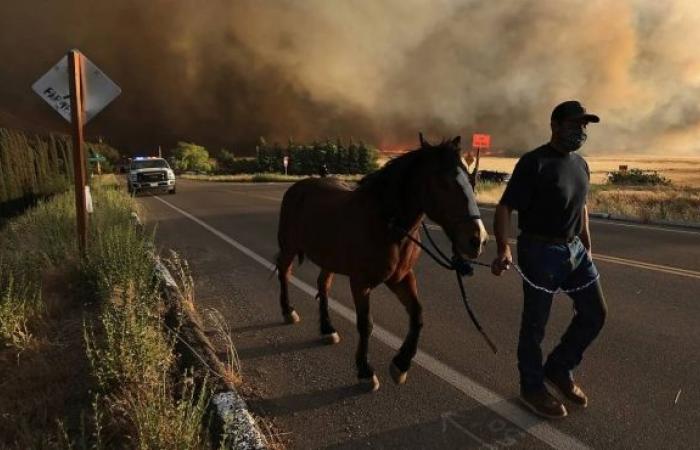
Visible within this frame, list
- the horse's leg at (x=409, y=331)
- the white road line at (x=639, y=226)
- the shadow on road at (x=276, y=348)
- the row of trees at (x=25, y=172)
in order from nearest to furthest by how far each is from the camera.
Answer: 1. the horse's leg at (x=409, y=331)
2. the shadow on road at (x=276, y=348)
3. the white road line at (x=639, y=226)
4. the row of trees at (x=25, y=172)

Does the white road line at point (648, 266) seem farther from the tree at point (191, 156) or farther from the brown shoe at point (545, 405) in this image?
the tree at point (191, 156)

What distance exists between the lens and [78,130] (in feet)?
21.0

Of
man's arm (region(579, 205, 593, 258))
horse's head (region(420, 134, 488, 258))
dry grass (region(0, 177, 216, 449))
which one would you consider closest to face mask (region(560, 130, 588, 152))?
man's arm (region(579, 205, 593, 258))

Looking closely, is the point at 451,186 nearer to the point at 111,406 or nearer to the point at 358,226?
the point at 358,226

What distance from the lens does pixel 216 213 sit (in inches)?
645

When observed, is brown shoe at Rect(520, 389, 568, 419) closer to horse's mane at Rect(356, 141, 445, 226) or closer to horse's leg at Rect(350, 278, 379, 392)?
horse's leg at Rect(350, 278, 379, 392)

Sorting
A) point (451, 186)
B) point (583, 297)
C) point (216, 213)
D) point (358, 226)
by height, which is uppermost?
point (451, 186)

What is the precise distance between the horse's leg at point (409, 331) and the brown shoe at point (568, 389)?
0.93 metres

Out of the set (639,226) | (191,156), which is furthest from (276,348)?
(191,156)

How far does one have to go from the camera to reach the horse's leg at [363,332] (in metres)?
3.79

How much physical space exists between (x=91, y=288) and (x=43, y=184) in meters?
12.6

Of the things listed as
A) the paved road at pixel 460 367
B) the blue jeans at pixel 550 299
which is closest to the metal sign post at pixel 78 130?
the paved road at pixel 460 367

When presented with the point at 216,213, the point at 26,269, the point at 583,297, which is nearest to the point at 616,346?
the point at 583,297

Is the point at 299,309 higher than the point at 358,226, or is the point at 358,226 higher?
the point at 358,226
